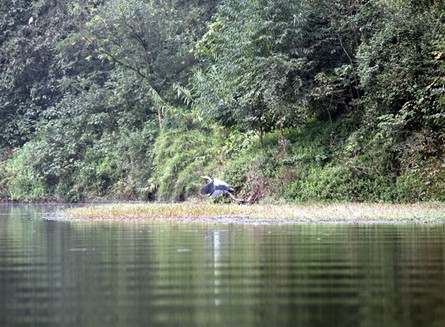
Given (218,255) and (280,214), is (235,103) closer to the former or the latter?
(280,214)

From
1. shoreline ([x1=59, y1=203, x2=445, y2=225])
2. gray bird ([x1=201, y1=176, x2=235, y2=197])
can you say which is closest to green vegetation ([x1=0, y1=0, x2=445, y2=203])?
gray bird ([x1=201, y1=176, x2=235, y2=197])

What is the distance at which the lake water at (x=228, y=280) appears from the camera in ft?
23.7

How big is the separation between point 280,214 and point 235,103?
34.7 feet

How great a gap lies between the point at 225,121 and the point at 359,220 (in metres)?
14.0

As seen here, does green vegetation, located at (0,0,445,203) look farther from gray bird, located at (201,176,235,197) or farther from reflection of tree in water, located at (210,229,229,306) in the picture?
reflection of tree in water, located at (210,229,229,306)

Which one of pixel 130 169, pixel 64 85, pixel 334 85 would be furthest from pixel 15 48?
pixel 334 85

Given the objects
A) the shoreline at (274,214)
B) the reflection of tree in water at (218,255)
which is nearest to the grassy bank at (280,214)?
the shoreline at (274,214)

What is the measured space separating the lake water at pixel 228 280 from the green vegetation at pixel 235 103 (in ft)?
39.2

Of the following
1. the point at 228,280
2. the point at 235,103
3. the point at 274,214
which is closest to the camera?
the point at 228,280

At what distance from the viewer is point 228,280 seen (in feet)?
30.8

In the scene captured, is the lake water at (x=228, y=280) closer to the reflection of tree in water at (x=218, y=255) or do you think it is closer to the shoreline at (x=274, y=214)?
the reflection of tree in water at (x=218, y=255)

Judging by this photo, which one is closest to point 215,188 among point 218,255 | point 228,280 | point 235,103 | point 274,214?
point 235,103

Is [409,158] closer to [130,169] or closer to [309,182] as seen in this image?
[309,182]

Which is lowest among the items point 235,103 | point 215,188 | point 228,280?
point 228,280
